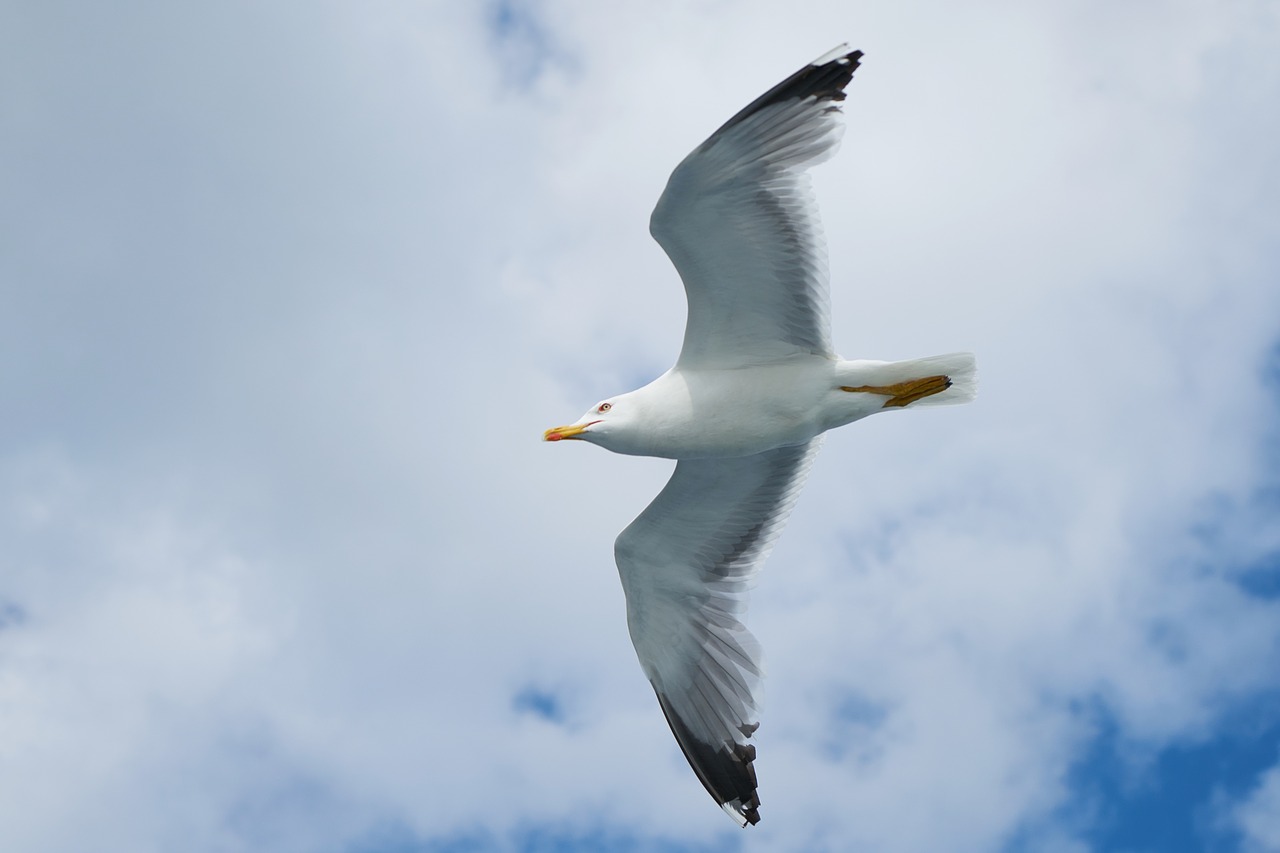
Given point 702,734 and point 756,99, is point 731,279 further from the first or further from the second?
point 702,734

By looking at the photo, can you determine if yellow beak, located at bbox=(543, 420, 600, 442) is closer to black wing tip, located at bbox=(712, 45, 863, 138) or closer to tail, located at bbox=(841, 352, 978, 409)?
tail, located at bbox=(841, 352, 978, 409)

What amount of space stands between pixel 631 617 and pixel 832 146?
4190 millimetres

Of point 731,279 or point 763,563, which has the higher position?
point 731,279

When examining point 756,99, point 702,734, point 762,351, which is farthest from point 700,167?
point 702,734

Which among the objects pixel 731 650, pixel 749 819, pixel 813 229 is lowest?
pixel 749 819

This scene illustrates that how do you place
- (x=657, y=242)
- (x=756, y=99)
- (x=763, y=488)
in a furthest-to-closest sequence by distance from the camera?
(x=763, y=488)
(x=657, y=242)
(x=756, y=99)

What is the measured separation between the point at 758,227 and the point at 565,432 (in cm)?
199

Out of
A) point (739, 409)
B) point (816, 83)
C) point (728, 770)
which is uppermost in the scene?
point (816, 83)

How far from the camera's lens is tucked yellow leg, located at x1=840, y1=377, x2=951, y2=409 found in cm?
989

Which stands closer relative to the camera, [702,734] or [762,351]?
[762,351]

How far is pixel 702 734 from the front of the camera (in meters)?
11.6

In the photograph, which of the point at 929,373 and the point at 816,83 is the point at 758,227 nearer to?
the point at 816,83

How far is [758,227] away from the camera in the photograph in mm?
9500

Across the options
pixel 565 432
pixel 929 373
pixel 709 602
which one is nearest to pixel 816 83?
pixel 929 373
